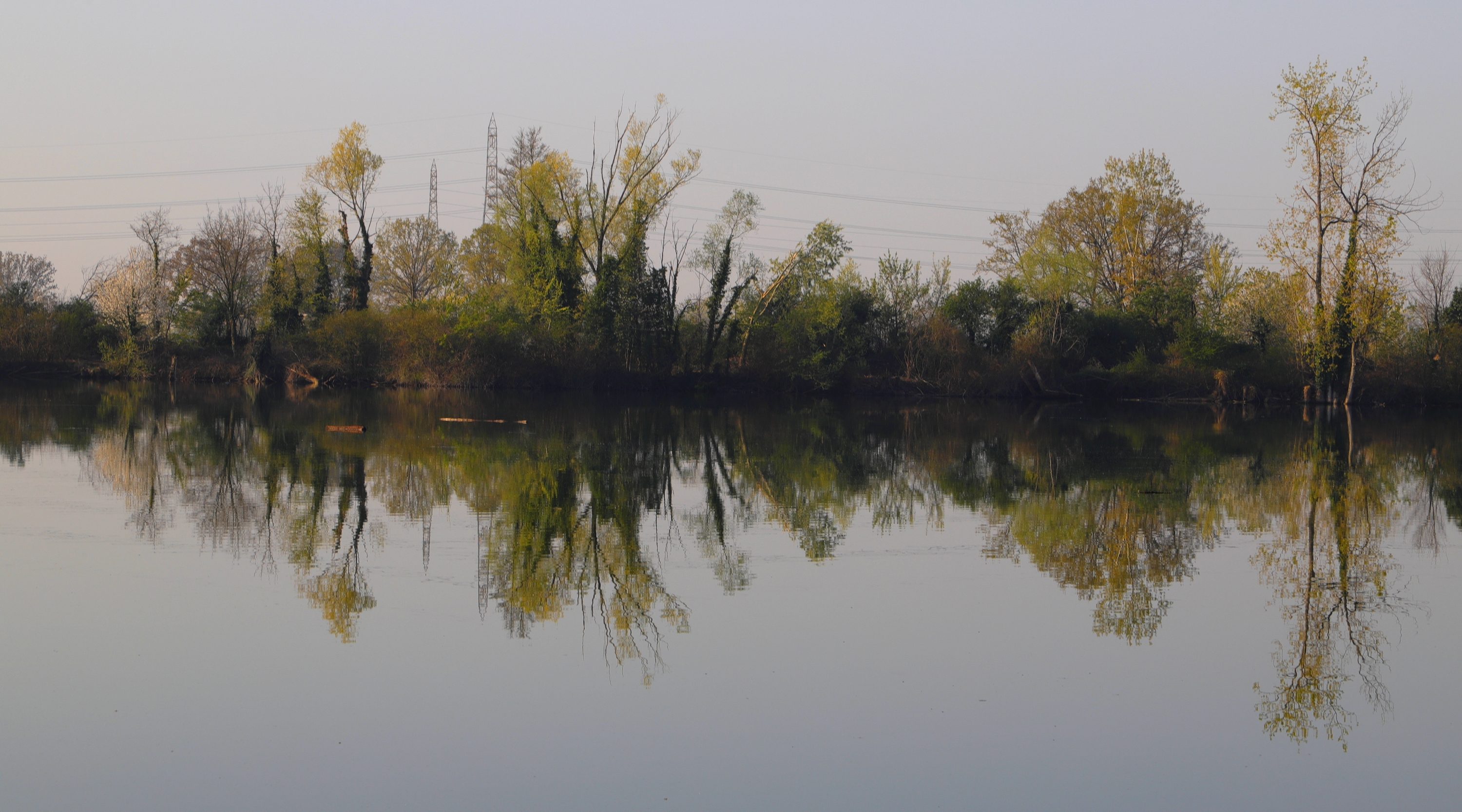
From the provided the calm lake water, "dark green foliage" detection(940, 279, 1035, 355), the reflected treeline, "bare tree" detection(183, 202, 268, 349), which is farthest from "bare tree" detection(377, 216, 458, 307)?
the calm lake water

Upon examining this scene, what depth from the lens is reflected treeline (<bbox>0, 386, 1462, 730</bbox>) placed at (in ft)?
23.8

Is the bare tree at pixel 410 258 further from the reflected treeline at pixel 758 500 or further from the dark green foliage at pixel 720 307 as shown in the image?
the reflected treeline at pixel 758 500

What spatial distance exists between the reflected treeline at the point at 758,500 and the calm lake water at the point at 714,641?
63 millimetres

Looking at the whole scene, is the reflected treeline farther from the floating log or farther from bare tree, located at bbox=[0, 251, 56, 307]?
bare tree, located at bbox=[0, 251, 56, 307]

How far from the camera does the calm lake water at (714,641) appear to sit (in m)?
4.53

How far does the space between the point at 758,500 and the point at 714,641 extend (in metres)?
6.02

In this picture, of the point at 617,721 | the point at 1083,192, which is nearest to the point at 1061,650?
the point at 617,721

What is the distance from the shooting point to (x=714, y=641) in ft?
21.0

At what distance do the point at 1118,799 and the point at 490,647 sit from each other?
3294 mm

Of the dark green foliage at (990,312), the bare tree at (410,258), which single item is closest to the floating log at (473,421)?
the dark green foliage at (990,312)

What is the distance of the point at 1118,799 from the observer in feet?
14.4

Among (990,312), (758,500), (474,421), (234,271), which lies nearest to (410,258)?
(234,271)

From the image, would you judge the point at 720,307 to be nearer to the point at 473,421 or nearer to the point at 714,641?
the point at 473,421

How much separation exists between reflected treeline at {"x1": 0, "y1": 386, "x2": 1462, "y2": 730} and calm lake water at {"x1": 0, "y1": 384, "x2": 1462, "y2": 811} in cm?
6
